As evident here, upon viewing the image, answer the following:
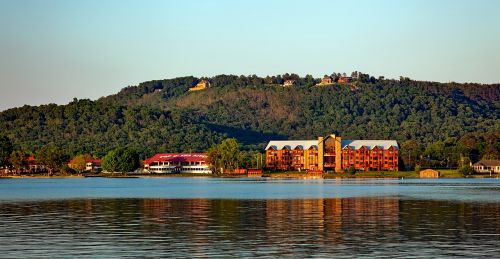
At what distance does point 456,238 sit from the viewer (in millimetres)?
46844

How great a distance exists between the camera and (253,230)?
51938mm

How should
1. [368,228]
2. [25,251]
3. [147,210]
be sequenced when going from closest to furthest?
[25,251], [368,228], [147,210]

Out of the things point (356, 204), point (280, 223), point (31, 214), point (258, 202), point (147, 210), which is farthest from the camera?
point (258, 202)

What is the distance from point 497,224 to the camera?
55.2 m

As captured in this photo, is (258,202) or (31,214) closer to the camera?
(31,214)

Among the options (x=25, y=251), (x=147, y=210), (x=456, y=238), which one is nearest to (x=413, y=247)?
(x=456, y=238)

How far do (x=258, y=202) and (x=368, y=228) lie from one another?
3264cm

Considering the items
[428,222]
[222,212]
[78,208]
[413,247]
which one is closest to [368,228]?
[428,222]

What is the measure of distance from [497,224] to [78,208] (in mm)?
36009

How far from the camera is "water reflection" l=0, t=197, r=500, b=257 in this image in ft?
137

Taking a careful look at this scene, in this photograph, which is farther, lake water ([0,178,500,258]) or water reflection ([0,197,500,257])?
water reflection ([0,197,500,257])

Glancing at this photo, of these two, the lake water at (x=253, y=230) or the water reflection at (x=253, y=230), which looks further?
the water reflection at (x=253, y=230)

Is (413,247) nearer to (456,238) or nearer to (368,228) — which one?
(456,238)

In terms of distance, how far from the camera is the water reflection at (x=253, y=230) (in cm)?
4181
